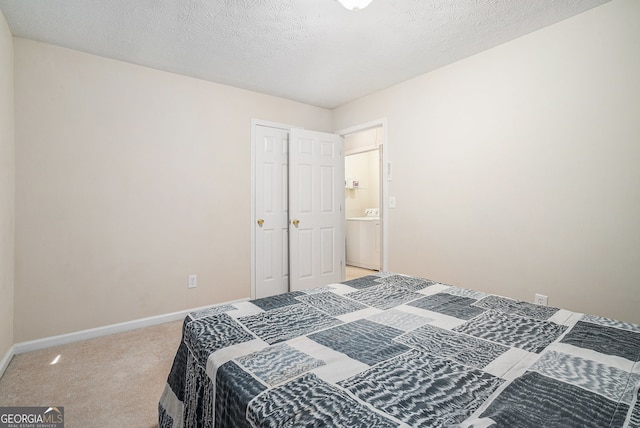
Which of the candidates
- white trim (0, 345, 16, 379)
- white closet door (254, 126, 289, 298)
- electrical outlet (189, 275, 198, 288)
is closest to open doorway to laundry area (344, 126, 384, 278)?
white closet door (254, 126, 289, 298)

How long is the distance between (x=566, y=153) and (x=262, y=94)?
119 inches

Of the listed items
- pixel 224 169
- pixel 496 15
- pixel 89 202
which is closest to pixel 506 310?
pixel 496 15

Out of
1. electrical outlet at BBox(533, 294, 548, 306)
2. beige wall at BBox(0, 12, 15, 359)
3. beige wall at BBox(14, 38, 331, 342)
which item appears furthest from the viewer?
beige wall at BBox(14, 38, 331, 342)

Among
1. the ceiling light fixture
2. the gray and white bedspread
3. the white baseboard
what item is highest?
the ceiling light fixture

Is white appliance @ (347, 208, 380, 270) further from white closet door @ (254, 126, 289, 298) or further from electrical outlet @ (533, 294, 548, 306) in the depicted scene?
electrical outlet @ (533, 294, 548, 306)

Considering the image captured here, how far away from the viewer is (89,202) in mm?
2635

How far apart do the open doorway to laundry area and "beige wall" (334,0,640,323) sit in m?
1.46

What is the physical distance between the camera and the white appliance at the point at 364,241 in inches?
202

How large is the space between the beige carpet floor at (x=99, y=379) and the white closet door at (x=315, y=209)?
169 cm

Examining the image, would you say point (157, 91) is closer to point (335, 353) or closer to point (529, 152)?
point (335, 353)

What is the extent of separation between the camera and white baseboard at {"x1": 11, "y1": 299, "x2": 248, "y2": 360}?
2.37 m

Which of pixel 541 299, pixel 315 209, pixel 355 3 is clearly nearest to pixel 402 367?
pixel 355 3

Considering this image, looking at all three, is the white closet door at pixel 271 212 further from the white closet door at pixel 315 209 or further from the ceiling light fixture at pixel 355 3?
the ceiling light fixture at pixel 355 3

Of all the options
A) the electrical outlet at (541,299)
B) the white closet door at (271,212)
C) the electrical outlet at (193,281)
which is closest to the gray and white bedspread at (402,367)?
the electrical outlet at (541,299)
